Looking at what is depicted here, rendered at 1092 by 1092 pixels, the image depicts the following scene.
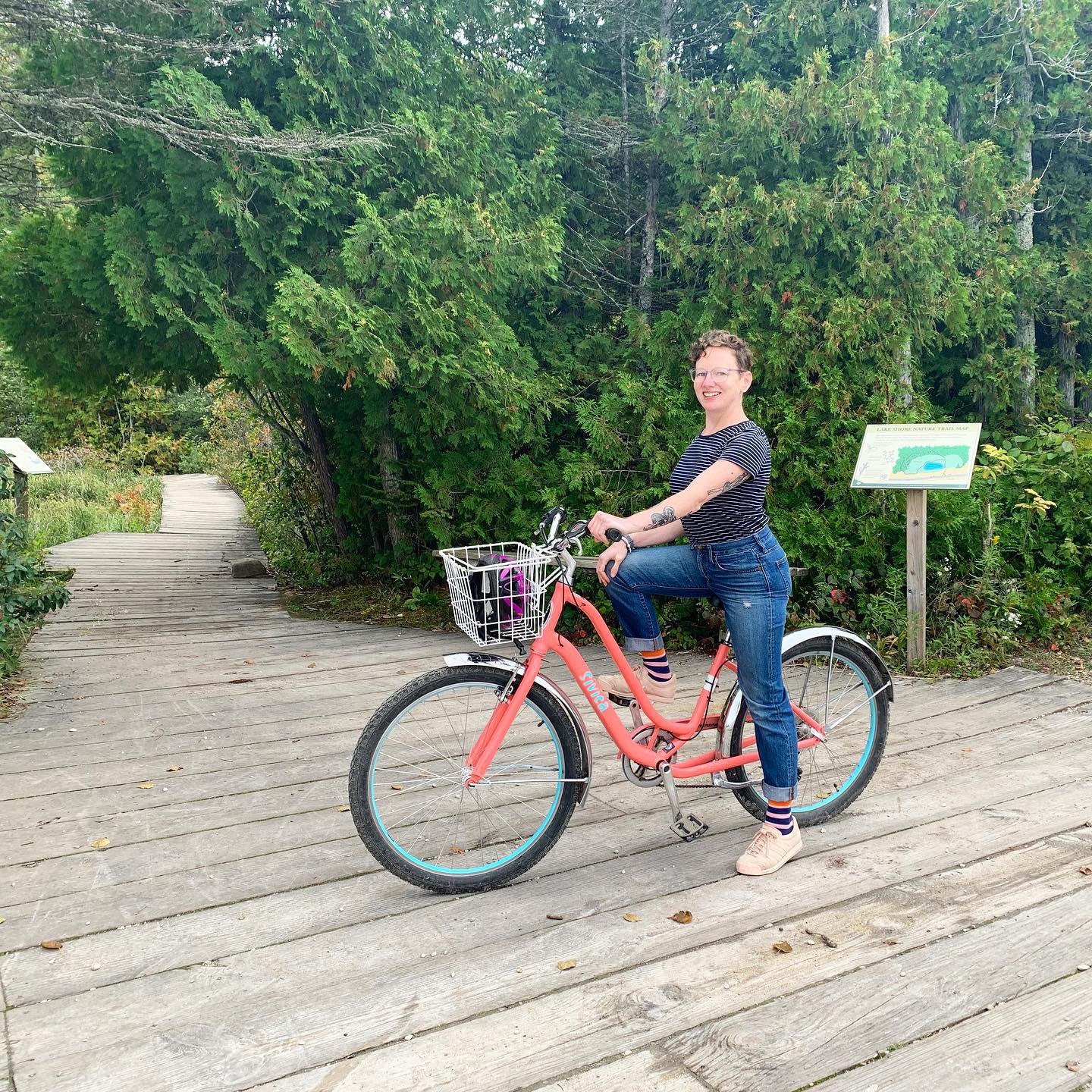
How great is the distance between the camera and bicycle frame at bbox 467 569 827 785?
279 centimetres

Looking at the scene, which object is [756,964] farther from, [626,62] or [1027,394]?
[626,62]

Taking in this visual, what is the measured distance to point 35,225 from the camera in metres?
7.15

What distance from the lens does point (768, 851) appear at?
301cm

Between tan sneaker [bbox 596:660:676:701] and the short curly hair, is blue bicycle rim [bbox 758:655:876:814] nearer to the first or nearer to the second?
tan sneaker [bbox 596:660:676:701]

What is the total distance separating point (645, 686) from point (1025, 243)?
7.47 m

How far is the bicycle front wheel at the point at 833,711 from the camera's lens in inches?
128

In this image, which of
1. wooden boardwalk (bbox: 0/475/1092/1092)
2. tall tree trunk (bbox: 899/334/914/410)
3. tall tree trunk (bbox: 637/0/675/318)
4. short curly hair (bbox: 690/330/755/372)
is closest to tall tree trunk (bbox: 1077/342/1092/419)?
tall tree trunk (bbox: 899/334/914/410)

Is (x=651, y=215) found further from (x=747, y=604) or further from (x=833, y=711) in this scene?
(x=747, y=604)

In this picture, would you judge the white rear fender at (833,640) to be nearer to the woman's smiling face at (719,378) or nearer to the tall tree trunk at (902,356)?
the woman's smiling face at (719,378)

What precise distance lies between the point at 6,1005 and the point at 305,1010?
719 millimetres

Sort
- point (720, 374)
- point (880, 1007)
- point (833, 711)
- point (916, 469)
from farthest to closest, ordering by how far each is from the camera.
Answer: point (916, 469) < point (833, 711) < point (720, 374) < point (880, 1007)

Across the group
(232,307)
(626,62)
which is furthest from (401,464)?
(626,62)

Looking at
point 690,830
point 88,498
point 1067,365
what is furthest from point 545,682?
point 88,498

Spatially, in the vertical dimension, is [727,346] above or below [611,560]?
above
